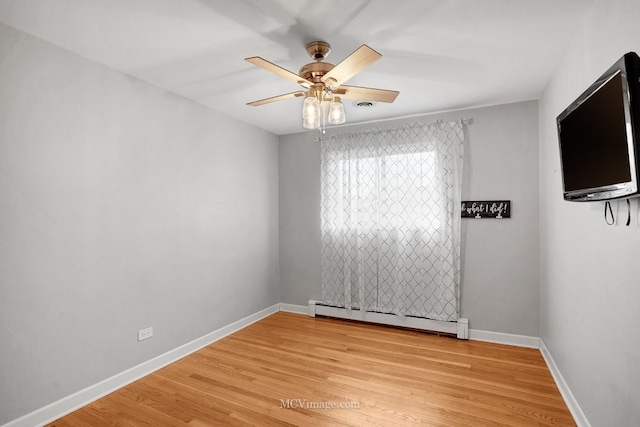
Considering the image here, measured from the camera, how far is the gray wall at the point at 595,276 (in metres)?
1.47

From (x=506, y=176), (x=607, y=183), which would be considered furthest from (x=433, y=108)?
(x=607, y=183)

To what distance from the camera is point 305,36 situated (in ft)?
7.09

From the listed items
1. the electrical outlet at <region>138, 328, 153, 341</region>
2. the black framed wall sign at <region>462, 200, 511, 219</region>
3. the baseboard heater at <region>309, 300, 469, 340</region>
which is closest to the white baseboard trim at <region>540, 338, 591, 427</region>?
Answer: the baseboard heater at <region>309, 300, 469, 340</region>

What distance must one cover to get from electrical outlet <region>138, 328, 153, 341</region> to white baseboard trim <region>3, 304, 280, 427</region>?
0.71 ft

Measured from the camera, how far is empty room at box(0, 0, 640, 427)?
1875mm

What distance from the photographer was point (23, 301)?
83.2 inches

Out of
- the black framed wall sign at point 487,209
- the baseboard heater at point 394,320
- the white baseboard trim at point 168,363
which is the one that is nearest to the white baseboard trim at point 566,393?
the white baseboard trim at point 168,363

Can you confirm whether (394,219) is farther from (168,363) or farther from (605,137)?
(168,363)

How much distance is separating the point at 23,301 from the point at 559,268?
3872 mm

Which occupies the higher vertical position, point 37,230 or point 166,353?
point 37,230

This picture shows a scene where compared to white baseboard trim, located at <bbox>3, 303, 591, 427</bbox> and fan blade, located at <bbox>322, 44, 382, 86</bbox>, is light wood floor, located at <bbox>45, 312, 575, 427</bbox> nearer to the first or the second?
white baseboard trim, located at <bbox>3, 303, 591, 427</bbox>

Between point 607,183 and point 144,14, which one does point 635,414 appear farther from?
point 144,14

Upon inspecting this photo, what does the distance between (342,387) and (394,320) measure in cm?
150

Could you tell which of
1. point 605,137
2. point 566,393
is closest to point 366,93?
point 605,137
